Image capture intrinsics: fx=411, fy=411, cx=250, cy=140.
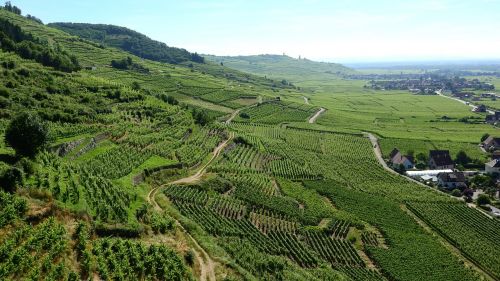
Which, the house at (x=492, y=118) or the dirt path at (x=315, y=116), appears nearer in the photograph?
the dirt path at (x=315, y=116)

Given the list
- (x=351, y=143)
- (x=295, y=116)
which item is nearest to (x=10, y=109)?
(x=351, y=143)

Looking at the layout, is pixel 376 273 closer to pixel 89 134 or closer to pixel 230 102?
pixel 89 134

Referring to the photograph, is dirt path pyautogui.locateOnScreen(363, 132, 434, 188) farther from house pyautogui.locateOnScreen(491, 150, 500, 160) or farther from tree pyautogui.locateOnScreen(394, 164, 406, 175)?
house pyautogui.locateOnScreen(491, 150, 500, 160)

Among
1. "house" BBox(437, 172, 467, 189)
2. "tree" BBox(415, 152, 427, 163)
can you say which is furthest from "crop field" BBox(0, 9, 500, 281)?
"tree" BBox(415, 152, 427, 163)

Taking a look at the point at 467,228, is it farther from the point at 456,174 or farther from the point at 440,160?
the point at 440,160

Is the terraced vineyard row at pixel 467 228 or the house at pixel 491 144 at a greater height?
the house at pixel 491 144

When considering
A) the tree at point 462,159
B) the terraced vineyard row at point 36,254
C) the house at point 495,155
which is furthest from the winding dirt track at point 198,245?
the house at point 495,155

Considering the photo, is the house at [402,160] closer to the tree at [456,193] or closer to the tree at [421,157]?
the tree at [421,157]

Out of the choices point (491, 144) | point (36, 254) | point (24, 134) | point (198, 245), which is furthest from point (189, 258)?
point (491, 144)
